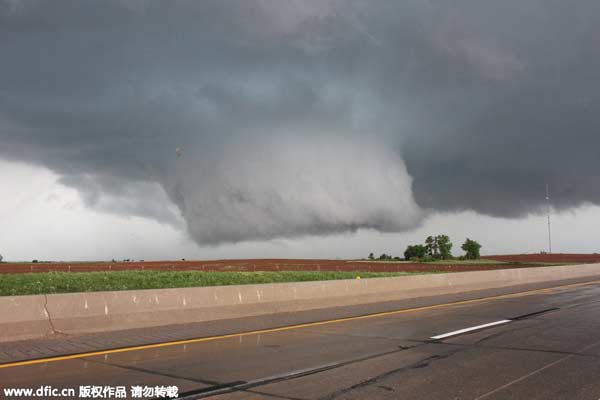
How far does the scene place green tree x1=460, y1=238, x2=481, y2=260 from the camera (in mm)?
109938

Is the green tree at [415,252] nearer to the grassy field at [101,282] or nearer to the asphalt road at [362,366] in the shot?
the grassy field at [101,282]

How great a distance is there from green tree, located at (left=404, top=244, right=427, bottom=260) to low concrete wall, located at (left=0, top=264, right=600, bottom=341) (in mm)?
83560

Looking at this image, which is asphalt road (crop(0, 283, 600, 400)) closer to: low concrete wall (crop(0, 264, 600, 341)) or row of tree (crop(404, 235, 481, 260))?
low concrete wall (crop(0, 264, 600, 341))

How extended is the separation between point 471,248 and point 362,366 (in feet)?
350

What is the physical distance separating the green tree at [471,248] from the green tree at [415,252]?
926cm

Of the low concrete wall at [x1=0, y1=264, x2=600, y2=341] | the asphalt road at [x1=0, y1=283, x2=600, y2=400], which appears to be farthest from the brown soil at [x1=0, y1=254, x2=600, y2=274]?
the asphalt road at [x1=0, y1=283, x2=600, y2=400]

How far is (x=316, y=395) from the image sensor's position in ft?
23.4

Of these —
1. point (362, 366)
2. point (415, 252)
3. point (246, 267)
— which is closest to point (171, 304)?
point (362, 366)

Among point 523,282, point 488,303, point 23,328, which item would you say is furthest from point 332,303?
point 523,282

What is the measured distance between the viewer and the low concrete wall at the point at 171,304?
38.4 feet

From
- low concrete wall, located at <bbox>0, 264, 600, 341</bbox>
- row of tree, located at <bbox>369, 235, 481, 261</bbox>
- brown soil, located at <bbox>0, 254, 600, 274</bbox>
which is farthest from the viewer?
row of tree, located at <bbox>369, 235, 481, 261</bbox>

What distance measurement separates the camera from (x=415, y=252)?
107875 millimetres

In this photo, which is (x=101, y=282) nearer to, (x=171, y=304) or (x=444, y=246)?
(x=171, y=304)

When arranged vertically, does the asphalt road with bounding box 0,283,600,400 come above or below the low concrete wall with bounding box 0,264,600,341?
below
